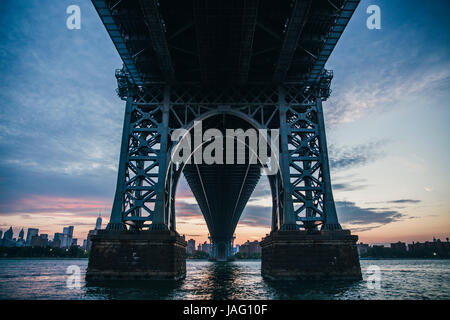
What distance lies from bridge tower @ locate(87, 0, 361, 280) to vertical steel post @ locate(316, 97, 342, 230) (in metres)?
0.08

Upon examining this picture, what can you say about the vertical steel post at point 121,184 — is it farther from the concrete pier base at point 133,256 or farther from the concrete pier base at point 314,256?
the concrete pier base at point 314,256

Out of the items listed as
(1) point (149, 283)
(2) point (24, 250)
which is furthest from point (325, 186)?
(2) point (24, 250)

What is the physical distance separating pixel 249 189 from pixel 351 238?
4402cm

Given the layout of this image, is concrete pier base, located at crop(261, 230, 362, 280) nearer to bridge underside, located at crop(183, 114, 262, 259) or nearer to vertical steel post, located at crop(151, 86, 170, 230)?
vertical steel post, located at crop(151, 86, 170, 230)

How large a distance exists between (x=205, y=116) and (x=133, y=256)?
1228 cm

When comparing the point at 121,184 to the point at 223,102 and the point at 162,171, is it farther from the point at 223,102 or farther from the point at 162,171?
the point at 223,102

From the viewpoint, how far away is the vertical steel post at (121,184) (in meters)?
21.3

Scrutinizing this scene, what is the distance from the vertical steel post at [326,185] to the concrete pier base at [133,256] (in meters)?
11.2

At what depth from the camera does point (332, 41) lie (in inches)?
815

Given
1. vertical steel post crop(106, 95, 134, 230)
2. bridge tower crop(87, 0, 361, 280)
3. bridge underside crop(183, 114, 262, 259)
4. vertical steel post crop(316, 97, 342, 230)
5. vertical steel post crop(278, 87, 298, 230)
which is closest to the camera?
bridge tower crop(87, 0, 361, 280)

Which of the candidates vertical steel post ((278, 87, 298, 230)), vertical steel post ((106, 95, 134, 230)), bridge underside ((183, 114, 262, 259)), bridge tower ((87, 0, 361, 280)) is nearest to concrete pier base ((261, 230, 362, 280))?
bridge tower ((87, 0, 361, 280))

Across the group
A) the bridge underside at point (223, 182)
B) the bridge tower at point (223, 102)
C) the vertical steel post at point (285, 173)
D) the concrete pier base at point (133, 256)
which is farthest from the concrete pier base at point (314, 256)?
→ the bridge underside at point (223, 182)

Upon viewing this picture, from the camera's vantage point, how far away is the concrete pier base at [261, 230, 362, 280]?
19297 millimetres
